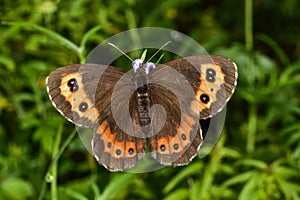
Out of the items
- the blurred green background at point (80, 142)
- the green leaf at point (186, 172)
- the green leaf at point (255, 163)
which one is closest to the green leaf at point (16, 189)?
the blurred green background at point (80, 142)

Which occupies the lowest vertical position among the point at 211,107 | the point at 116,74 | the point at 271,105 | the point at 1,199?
the point at 1,199

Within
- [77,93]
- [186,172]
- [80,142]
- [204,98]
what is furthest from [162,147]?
[80,142]

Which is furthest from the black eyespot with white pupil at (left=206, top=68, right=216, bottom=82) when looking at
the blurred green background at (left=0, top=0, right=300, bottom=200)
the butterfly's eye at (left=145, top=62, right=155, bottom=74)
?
the blurred green background at (left=0, top=0, right=300, bottom=200)

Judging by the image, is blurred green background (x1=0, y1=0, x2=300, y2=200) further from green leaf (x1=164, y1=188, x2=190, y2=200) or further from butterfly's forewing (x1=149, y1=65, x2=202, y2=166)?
butterfly's forewing (x1=149, y1=65, x2=202, y2=166)

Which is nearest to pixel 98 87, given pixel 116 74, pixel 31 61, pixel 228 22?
pixel 116 74

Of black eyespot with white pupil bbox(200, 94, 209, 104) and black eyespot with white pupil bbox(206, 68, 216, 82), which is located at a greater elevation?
black eyespot with white pupil bbox(206, 68, 216, 82)

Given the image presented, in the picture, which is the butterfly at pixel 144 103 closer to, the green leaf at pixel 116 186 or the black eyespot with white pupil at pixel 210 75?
the black eyespot with white pupil at pixel 210 75

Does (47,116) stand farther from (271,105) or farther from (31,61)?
(271,105)
